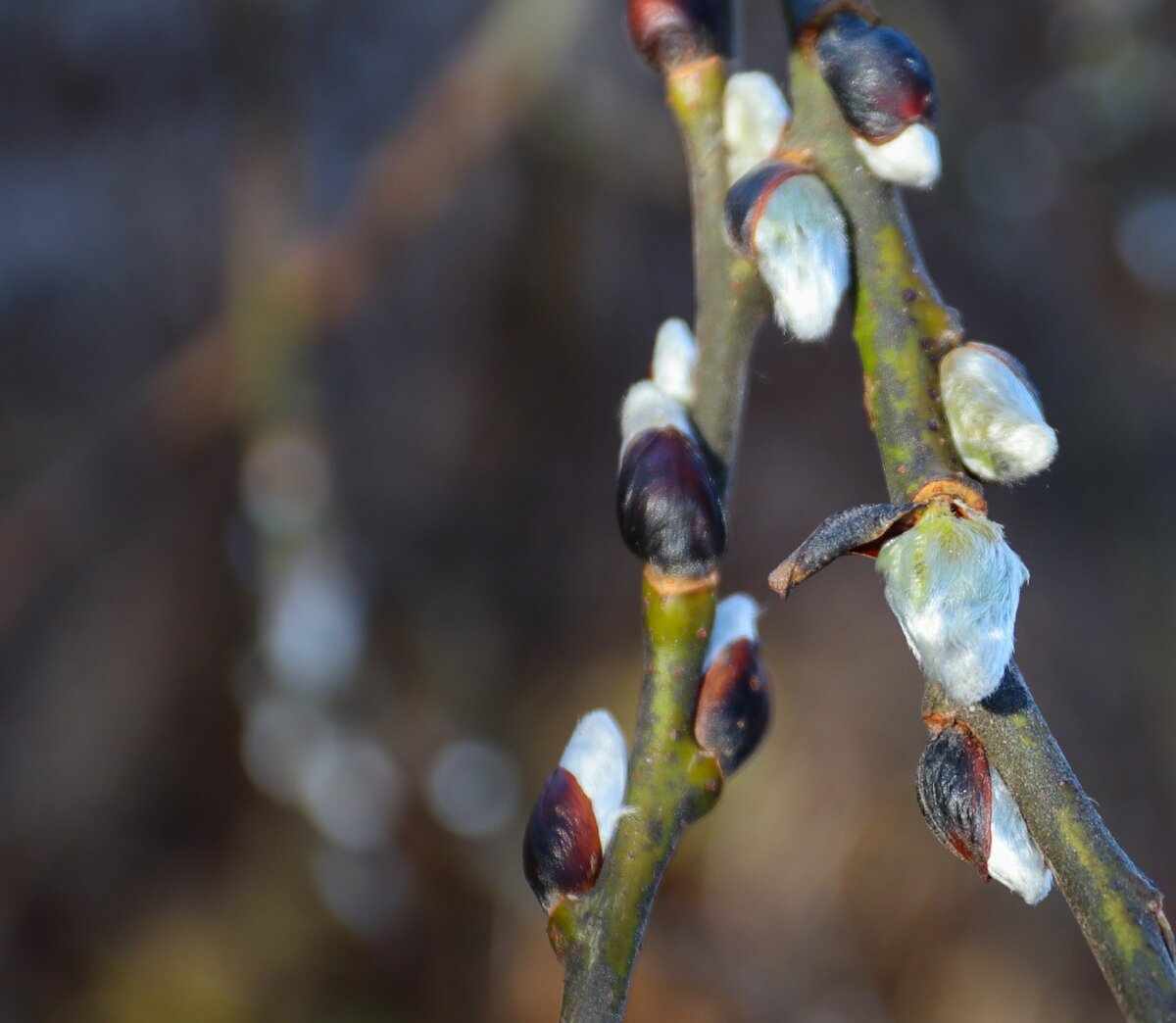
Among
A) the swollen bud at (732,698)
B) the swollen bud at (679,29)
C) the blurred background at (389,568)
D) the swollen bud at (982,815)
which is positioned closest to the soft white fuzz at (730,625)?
the swollen bud at (732,698)

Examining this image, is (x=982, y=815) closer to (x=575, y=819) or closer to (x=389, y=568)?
(x=575, y=819)

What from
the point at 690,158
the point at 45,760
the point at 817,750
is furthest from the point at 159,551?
the point at 690,158

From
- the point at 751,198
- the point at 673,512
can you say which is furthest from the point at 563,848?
the point at 751,198

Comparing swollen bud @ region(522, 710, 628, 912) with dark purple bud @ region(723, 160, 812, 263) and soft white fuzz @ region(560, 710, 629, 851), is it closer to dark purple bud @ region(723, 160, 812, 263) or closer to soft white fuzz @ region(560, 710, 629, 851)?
soft white fuzz @ region(560, 710, 629, 851)

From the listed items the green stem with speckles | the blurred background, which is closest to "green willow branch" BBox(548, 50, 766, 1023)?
the green stem with speckles

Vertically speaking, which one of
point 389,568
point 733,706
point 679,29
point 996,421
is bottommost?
point 389,568

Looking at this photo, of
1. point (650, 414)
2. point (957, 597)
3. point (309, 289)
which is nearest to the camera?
point (957, 597)

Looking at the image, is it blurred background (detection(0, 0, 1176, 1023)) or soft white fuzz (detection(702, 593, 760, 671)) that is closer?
soft white fuzz (detection(702, 593, 760, 671))
